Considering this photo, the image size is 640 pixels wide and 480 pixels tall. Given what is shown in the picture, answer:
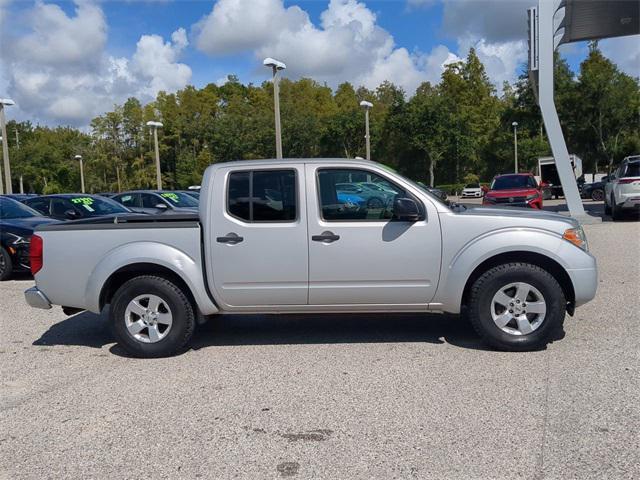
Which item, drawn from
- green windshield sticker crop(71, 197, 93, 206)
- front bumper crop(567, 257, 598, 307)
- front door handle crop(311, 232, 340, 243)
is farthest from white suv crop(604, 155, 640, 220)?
front door handle crop(311, 232, 340, 243)

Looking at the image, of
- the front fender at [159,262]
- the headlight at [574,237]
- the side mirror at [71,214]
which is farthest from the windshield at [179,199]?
the headlight at [574,237]

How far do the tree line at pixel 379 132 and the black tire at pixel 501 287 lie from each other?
41.6 meters

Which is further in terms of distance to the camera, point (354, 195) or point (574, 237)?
point (354, 195)

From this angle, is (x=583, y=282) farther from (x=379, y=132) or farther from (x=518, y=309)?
(x=379, y=132)

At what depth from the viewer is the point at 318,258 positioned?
5.49m

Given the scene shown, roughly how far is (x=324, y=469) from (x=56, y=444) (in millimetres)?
1833

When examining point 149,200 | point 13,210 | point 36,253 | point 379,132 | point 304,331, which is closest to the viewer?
point 36,253

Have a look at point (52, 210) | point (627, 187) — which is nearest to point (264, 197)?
point (52, 210)

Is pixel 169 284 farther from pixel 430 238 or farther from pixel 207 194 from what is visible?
pixel 430 238

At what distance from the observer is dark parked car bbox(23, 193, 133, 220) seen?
12.9m

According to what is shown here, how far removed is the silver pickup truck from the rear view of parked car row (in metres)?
1.70

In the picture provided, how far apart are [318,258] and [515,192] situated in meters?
13.5

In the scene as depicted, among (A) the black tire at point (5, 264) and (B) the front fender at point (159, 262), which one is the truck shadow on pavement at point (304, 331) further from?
(A) the black tire at point (5, 264)

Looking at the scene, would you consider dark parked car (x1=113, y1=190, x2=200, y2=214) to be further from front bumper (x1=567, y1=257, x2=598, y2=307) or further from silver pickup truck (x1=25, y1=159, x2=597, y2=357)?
front bumper (x1=567, y1=257, x2=598, y2=307)
